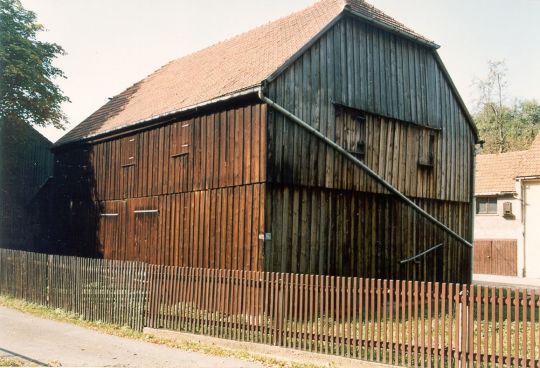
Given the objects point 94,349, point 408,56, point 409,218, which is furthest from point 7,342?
point 408,56

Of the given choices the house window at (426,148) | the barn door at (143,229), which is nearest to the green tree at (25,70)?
the barn door at (143,229)

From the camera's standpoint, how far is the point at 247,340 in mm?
10531

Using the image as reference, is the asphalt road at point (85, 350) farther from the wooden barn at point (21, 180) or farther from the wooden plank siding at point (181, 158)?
the wooden barn at point (21, 180)

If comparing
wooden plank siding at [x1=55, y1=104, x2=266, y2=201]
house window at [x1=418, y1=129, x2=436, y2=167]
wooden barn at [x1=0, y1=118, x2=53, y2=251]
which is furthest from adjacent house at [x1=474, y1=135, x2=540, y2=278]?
wooden barn at [x1=0, y1=118, x2=53, y2=251]

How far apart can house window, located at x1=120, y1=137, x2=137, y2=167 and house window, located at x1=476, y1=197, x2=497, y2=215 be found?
2137 cm

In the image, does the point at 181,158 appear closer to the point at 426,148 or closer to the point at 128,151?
the point at 128,151

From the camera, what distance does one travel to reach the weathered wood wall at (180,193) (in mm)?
13969

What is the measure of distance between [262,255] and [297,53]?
18.2 feet

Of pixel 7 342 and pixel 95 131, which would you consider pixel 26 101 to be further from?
pixel 7 342

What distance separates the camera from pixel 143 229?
18.1 meters

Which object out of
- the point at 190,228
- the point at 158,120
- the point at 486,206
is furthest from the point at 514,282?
the point at 158,120

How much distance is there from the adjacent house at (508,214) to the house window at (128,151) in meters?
19.5

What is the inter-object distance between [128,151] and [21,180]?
13.8 meters

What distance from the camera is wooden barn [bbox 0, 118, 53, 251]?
91.5 feet
